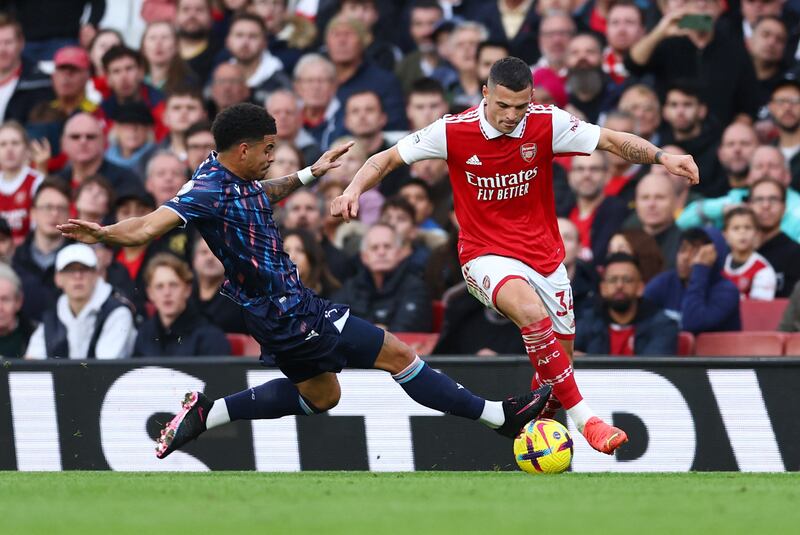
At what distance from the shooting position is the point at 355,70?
1435cm

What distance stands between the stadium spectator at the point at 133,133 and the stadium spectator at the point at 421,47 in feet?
8.16

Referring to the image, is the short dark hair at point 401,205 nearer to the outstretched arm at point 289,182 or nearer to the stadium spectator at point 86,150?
the stadium spectator at point 86,150

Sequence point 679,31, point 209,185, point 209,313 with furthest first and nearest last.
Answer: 1. point 679,31
2. point 209,313
3. point 209,185

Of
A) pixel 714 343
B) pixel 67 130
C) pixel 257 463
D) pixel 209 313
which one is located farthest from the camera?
pixel 67 130

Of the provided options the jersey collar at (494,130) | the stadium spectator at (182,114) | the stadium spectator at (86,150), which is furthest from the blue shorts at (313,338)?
the stadium spectator at (86,150)

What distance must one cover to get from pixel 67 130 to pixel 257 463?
5.37 meters

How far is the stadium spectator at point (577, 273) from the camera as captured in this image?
10875 mm

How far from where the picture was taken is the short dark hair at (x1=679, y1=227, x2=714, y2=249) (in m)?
11.1

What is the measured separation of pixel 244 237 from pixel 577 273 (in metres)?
3.80

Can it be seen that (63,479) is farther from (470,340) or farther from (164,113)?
(164,113)

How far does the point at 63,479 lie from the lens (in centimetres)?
811

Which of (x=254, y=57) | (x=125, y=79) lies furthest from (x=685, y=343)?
(x=125, y=79)

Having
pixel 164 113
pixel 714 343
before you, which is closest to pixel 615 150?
pixel 714 343

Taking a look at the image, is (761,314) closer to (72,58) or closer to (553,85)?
(553,85)
